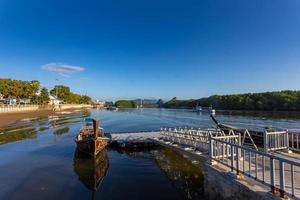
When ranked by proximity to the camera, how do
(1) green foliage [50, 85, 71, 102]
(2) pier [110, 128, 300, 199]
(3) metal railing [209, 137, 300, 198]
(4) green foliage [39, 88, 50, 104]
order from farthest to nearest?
1. (1) green foliage [50, 85, 71, 102]
2. (4) green foliage [39, 88, 50, 104]
3. (2) pier [110, 128, 300, 199]
4. (3) metal railing [209, 137, 300, 198]

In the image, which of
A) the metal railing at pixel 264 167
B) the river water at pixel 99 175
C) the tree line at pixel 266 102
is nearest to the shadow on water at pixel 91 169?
the river water at pixel 99 175

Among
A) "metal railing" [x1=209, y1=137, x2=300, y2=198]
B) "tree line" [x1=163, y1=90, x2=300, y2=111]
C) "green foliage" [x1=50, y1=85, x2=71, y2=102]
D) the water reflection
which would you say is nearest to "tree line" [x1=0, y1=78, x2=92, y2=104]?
"green foliage" [x1=50, y1=85, x2=71, y2=102]

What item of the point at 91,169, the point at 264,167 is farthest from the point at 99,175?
the point at 264,167

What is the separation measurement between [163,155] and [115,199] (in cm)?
752

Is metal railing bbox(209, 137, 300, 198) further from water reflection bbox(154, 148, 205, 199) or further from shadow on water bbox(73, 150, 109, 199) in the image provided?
shadow on water bbox(73, 150, 109, 199)

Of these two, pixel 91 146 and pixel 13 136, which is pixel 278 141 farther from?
pixel 13 136

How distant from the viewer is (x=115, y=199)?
841cm

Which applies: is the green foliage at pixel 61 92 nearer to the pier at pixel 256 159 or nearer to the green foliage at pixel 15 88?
the green foliage at pixel 15 88

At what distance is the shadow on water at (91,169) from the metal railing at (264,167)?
5.26m

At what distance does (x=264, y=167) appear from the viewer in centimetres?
609

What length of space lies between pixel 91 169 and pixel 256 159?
9.03m

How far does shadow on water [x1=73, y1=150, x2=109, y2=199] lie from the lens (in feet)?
33.2

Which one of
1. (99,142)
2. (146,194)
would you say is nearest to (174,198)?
(146,194)

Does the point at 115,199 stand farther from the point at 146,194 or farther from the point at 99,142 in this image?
the point at 99,142
